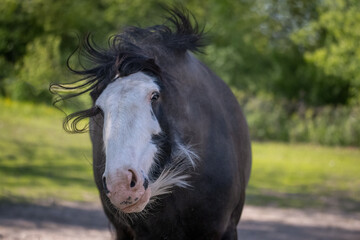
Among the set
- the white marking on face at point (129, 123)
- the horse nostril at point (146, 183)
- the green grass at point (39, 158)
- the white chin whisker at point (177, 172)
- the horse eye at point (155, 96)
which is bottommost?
the green grass at point (39, 158)

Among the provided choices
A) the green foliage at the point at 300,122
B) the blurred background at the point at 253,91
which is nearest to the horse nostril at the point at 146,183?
the blurred background at the point at 253,91

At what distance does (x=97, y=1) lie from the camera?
32.0m

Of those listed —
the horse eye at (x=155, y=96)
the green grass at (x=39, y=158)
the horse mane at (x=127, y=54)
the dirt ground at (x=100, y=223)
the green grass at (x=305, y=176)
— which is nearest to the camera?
the horse eye at (x=155, y=96)

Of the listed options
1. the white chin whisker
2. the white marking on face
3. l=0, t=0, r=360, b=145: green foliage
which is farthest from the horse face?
l=0, t=0, r=360, b=145: green foliage

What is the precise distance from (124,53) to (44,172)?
8.85 m

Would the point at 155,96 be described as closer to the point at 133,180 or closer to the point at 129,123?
the point at 129,123

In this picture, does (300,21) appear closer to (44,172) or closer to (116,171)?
(44,172)

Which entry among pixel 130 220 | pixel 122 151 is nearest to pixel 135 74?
pixel 122 151

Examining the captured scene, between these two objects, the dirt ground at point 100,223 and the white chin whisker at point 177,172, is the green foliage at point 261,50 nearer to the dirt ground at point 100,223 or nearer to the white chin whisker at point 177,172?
the dirt ground at point 100,223

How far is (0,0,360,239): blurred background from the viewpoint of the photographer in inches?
433

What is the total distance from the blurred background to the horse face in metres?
1.12

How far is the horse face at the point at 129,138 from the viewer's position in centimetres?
273

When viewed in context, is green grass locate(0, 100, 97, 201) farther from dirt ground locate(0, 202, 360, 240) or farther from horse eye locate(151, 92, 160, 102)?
horse eye locate(151, 92, 160, 102)

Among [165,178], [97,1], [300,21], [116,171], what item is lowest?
[97,1]
